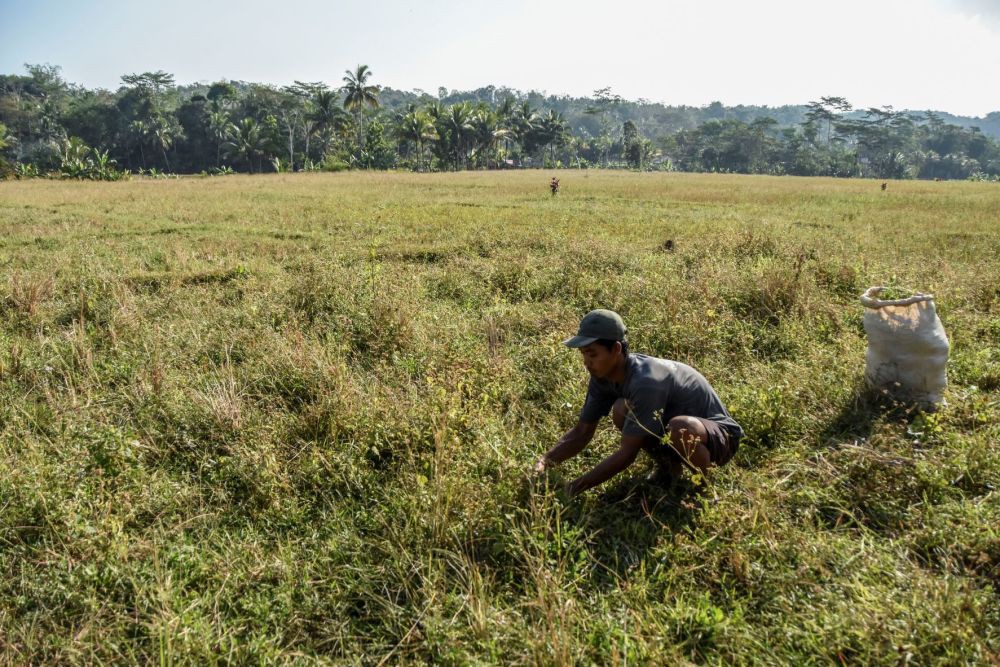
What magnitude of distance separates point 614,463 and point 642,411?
30 cm

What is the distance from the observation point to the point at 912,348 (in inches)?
147

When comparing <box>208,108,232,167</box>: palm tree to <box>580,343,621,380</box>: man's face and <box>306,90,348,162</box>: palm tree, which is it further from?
<box>580,343,621,380</box>: man's face

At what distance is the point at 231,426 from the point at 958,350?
Answer: 560cm

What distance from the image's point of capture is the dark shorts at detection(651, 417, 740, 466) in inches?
119

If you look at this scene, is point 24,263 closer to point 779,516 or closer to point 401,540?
point 401,540

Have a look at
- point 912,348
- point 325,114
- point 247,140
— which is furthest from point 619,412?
point 325,114

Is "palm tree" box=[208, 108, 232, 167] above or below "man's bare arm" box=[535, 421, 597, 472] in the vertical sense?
above

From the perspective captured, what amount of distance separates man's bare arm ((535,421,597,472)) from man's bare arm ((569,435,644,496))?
0.86 ft

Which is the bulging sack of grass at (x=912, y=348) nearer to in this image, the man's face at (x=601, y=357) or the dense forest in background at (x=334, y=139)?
the man's face at (x=601, y=357)

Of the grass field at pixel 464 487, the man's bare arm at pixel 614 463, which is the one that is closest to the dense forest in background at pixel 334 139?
the grass field at pixel 464 487

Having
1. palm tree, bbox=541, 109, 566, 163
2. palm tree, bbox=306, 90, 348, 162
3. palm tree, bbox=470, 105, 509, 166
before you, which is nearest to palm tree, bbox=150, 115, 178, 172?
palm tree, bbox=306, 90, 348, 162

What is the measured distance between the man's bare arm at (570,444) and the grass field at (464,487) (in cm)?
12

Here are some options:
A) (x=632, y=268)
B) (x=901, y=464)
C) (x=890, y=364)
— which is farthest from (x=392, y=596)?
(x=632, y=268)

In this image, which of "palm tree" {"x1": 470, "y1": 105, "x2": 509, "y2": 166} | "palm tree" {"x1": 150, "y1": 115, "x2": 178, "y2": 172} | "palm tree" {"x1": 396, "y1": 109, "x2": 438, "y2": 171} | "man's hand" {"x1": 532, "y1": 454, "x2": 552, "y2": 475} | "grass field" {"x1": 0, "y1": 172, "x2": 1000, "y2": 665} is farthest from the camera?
"palm tree" {"x1": 150, "y1": 115, "x2": 178, "y2": 172}
